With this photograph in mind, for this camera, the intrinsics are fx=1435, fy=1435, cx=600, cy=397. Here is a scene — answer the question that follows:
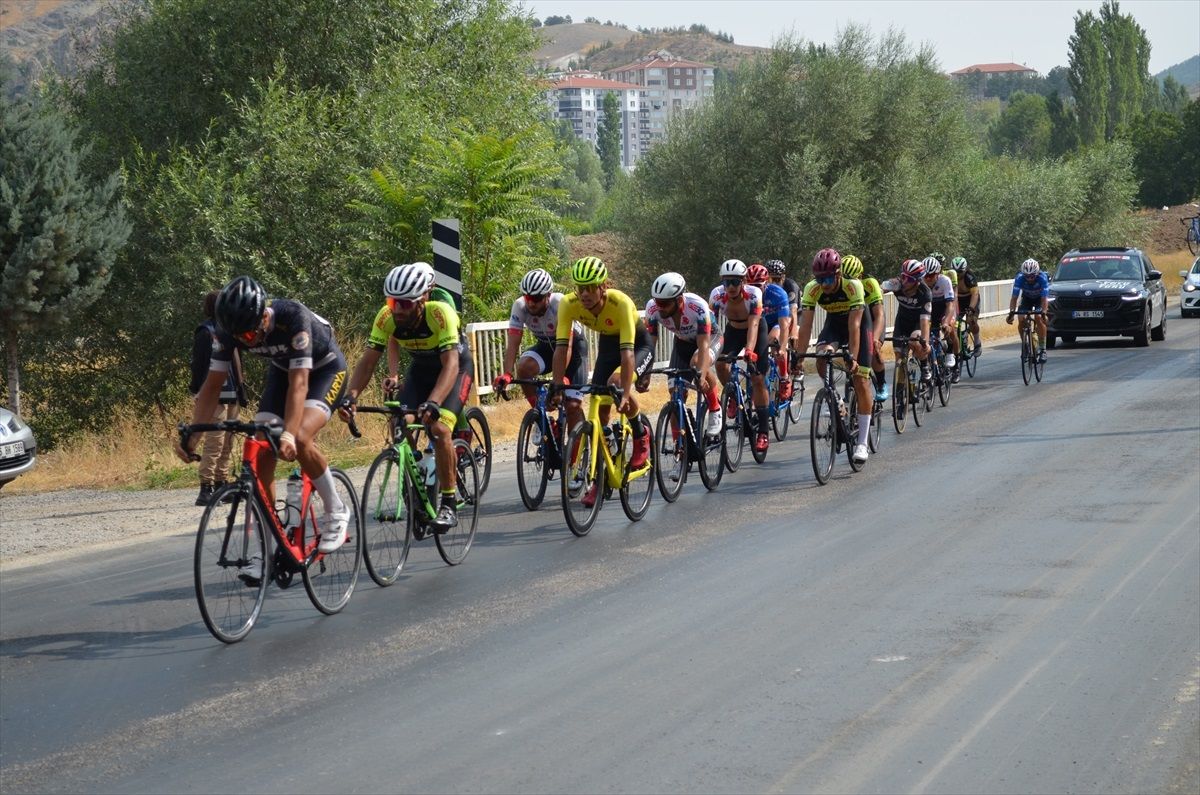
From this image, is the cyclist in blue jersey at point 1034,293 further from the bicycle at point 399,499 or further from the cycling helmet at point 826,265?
the bicycle at point 399,499

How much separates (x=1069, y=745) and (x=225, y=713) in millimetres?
3553

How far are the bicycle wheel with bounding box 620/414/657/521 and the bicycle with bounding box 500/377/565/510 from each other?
54 cm

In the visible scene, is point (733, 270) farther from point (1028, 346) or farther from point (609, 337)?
point (1028, 346)

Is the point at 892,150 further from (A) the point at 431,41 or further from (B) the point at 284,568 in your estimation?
(B) the point at 284,568

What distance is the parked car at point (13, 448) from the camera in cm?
1416

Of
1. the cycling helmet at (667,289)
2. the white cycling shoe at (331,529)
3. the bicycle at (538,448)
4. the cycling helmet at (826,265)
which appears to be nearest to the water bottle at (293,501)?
the white cycling shoe at (331,529)

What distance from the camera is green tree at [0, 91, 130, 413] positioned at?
20.1 m

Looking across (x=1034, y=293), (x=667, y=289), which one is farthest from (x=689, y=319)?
(x=1034, y=293)

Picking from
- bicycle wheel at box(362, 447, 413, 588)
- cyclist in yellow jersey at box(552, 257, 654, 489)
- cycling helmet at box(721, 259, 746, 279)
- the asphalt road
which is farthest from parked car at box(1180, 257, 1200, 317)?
bicycle wheel at box(362, 447, 413, 588)

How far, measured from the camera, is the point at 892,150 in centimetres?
4553

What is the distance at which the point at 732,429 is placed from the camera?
13.6 meters

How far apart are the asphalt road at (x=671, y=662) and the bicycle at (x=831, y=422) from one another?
3.39 ft

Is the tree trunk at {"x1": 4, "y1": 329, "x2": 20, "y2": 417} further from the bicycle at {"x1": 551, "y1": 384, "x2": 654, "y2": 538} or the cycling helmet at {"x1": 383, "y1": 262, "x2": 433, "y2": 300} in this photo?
the cycling helmet at {"x1": 383, "y1": 262, "x2": 433, "y2": 300}

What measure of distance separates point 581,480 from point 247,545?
11.1 ft
